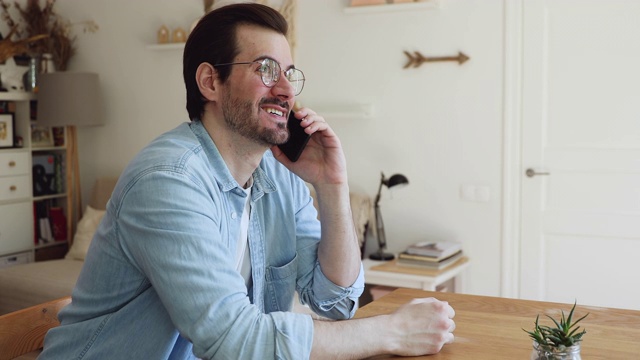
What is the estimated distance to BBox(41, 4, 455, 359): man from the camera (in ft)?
4.11

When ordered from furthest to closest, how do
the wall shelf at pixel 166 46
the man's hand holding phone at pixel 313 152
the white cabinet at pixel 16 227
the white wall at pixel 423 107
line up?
the white cabinet at pixel 16 227 < the wall shelf at pixel 166 46 < the white wall at pixel 423 107 < the man's hand holding phone at pixel 313 152

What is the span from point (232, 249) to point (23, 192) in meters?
3.97

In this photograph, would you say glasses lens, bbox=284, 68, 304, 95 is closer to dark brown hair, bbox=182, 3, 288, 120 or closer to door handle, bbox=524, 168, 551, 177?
dark brown hair, bbox=182, 3, 288, 120

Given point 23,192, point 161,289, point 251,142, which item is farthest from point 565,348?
point 23,192

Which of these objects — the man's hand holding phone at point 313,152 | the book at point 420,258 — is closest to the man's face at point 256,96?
the man's hand holding phone at point 313,152

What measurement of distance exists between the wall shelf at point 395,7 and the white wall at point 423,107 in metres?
0.07

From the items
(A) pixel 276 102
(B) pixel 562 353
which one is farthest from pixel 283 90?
(B) pixel 562 353

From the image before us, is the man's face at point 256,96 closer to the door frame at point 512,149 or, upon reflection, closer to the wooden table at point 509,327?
the wooden table at point 509,327

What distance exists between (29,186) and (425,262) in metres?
2.90

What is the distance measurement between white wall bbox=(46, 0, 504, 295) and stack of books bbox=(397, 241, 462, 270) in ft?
0.71

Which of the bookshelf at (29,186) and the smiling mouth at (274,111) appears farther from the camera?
the bookshelf at (29,186)

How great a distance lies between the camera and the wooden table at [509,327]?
131 centimetres

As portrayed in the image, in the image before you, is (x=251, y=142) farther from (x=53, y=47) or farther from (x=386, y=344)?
(x=53, y=47)

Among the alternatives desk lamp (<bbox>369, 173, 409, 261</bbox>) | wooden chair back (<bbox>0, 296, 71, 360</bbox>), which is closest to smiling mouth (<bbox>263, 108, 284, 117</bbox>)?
wooden chair back (<bbox>0, 296, 71, 360</bbox>)
